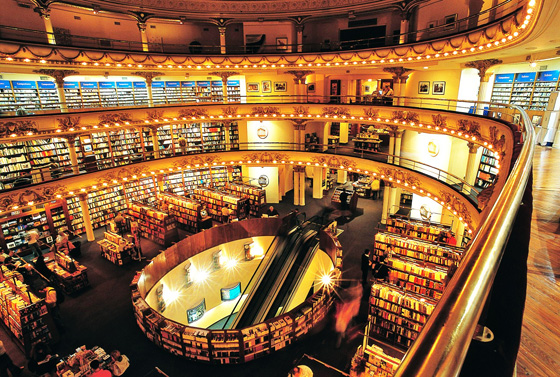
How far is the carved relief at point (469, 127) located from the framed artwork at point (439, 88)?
4.95 m

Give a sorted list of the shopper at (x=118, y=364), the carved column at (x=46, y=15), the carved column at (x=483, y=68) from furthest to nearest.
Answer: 1. the carved column at (x=46, y=15)
2. the carved column at (x=483, y=68)
3. the shopper at (x=118, y=364)

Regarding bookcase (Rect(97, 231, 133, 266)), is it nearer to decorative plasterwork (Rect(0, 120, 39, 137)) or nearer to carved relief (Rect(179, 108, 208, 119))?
decorative plasterwork (Rect(0, 120, 39, 137))

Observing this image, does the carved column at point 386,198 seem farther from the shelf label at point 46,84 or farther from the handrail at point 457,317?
the shelf label at point 46,84

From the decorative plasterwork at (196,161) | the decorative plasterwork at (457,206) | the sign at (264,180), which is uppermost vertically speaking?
the decorative plasterwork at (196,161)

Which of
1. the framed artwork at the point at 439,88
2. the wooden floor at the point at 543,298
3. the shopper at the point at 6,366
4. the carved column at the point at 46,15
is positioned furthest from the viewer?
the framed artwork at the point at 439,88

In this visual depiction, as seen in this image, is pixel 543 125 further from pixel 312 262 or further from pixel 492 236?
pixel 492 236

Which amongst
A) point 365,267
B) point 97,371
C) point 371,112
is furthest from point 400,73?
point 97,371

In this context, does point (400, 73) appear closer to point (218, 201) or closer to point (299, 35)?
point (299, 35)

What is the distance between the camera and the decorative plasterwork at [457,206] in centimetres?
1023

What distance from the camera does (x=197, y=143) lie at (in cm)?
2069

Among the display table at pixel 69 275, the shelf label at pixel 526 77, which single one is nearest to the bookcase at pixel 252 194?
the display table at pixel 69 275

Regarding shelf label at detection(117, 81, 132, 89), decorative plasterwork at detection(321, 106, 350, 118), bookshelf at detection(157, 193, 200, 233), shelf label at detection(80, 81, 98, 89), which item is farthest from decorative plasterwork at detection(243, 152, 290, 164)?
shelf label at detection(80, 81, 98, 89)

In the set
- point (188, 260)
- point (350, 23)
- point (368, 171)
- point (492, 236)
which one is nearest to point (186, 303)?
point (188, 260)

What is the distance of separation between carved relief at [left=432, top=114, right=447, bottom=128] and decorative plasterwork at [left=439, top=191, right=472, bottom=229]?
8.72ft
